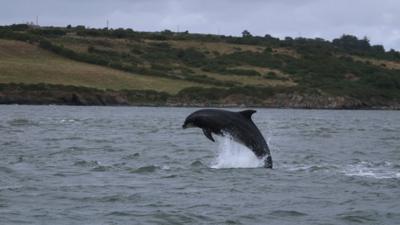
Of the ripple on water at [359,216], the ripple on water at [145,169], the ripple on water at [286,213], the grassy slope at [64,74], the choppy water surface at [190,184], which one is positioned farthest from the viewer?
the grassy slope at [64,74]

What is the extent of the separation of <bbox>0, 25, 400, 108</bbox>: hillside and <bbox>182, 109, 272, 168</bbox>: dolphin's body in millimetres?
78064

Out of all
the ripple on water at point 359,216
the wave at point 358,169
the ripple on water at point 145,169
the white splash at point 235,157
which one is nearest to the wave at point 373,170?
the wave at point 358,169

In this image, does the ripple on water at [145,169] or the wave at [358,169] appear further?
the wave at [358,169]

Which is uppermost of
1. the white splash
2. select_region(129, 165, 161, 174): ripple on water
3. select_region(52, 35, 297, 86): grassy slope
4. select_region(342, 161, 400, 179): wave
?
select_region(52, 35, 297, 86): grassy slope

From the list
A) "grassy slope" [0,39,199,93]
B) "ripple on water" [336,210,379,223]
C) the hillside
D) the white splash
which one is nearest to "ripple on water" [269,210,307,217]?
"ripple on water" [336,210,379,223]

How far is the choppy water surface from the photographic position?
1795cm

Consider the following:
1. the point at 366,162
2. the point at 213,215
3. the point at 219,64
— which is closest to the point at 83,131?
the point at 366,162

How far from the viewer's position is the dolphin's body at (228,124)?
23766 millimetres

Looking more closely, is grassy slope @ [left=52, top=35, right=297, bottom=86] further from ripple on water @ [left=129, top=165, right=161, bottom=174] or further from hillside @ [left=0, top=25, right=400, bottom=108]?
ripple on water @ [left=129, top=165, right=161, bottom=174]

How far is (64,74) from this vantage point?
11581 cm

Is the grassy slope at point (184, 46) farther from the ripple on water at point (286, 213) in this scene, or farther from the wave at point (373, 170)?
the ripple on water at point (286, 213)

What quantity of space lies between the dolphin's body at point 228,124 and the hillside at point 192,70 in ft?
256

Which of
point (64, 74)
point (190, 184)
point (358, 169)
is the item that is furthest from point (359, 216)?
point (64, 74)

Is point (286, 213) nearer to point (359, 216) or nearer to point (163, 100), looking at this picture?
point (359, 216)
